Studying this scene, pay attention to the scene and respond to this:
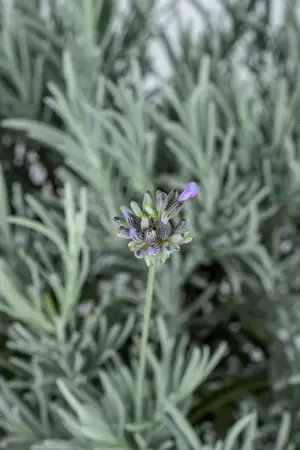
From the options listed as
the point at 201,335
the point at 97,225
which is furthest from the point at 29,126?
the point at 201,335

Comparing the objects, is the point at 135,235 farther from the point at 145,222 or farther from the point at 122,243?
the point at 122,243

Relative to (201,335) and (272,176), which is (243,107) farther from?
(201,335)

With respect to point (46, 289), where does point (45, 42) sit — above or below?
above

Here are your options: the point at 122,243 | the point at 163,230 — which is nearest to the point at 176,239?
the point at 163,230

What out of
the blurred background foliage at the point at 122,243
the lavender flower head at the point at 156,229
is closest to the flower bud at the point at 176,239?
the lavender flower head at the point at 156,229

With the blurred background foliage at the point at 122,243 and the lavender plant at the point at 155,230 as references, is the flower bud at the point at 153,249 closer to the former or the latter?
the lavender plant at the point at 155,230

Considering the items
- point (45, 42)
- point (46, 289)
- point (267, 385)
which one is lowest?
point (267, 385)
